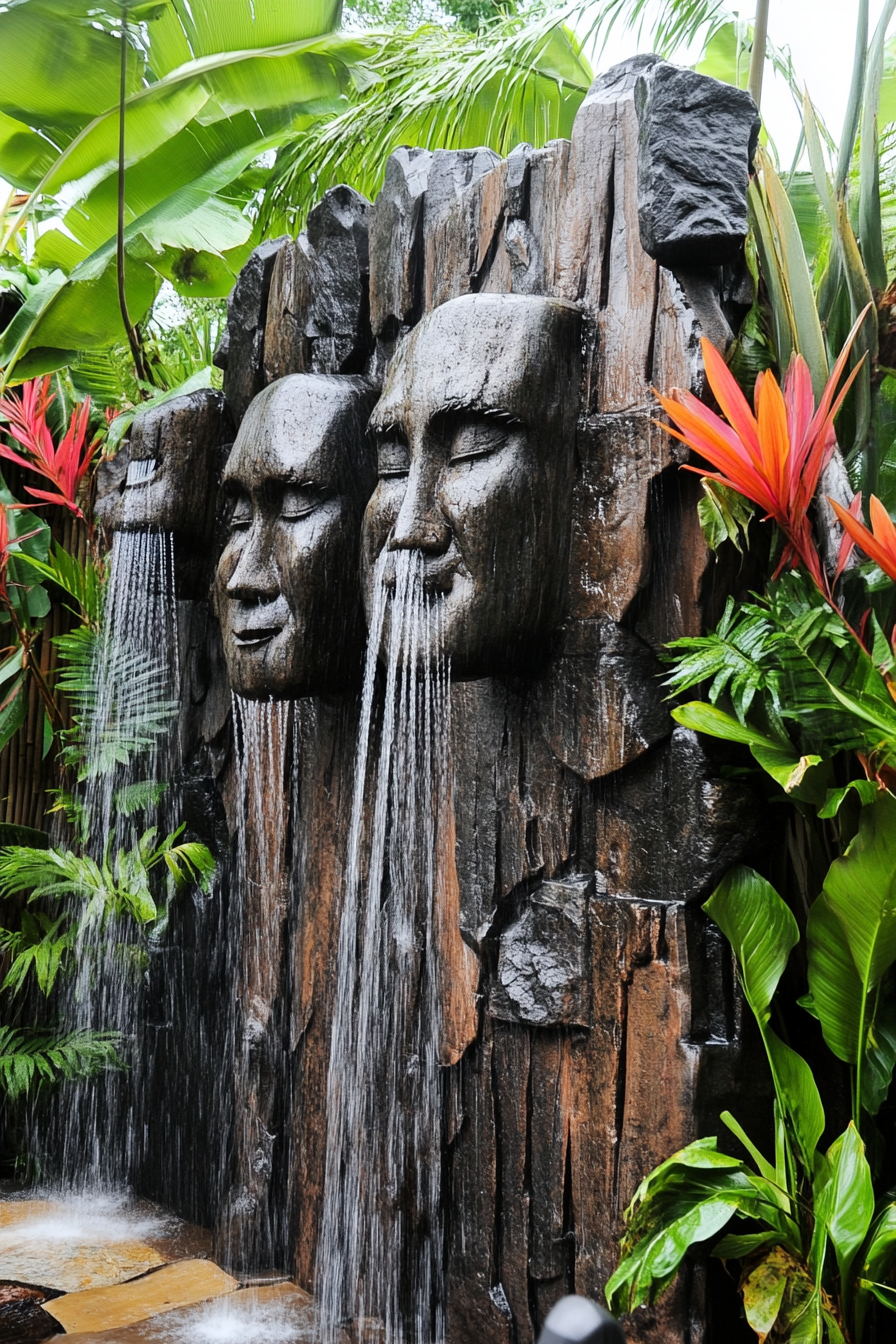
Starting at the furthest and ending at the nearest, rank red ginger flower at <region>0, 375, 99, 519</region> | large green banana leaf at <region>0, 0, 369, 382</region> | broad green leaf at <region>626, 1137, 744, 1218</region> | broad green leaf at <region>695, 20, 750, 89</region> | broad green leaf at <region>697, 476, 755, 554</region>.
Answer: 1. broad green leaf at <region>695, 20, 750, 89</region>
2. large green banana leaf at <region>0, 0, 369, 382</region>
3. red ginger flower at <region>0, 375, 99, 519</region>
4. broad green leaf at <region>697, 476, 755, 554</region>
5. broad green leaf at <region>626, 1137, 744, 1218</region>

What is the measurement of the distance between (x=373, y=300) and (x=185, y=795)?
1.89 meters

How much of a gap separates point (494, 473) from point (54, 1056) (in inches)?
109

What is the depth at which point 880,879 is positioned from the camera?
2.15 meters

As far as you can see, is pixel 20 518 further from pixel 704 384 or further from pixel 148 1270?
pixel 704 384

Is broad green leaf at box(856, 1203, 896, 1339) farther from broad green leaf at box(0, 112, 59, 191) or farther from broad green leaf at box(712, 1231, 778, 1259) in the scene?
broad green leaf at box(0, 112, 59, 191)

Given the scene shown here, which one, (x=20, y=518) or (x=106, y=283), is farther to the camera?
(x=20, y=518)

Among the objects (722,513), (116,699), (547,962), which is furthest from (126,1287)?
(722,513)

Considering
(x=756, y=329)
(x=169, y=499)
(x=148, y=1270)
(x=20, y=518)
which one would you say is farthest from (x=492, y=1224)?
(x=20, y=518)

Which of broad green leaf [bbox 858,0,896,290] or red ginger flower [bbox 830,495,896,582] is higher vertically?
broad green leaf [bbox 858,0,896,290]

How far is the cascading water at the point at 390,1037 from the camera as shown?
2.99 metres

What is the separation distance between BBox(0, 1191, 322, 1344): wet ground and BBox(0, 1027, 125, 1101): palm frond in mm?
458

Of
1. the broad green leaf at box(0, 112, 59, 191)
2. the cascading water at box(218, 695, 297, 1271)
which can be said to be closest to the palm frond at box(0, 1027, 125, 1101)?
the cascading water at box(218, 695, 297, 1271)

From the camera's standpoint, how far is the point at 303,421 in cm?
325

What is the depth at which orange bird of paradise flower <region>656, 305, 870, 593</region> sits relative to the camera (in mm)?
2221
